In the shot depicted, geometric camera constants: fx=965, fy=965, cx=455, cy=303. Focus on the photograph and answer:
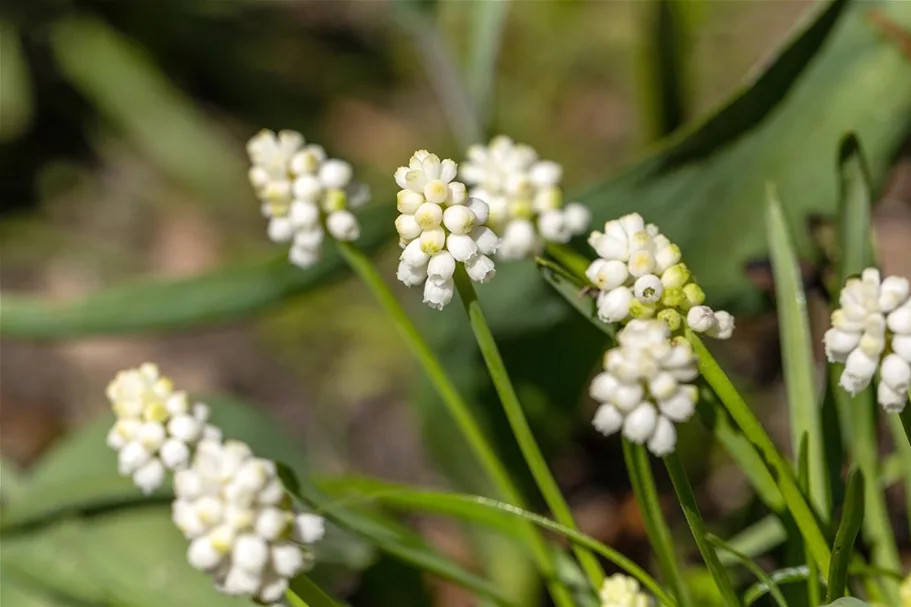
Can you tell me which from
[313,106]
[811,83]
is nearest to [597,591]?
[811,83]

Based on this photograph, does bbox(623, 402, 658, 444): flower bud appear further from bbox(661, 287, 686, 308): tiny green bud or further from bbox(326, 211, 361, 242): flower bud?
bbox(326, 211, 361, 242): flower bud

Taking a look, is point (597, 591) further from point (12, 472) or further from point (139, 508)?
point (12, 472)

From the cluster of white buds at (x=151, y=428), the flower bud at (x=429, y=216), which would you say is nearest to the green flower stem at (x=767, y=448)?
the flower bud at (x=429, y=216)

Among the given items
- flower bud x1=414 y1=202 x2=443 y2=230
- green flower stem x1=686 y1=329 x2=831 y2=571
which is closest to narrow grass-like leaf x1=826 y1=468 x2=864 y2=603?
green flower stem x1=686 y1=329 x2=831 y2=571

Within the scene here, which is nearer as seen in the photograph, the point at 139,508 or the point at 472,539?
the point at 139,508

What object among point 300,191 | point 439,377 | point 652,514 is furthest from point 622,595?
point 300,191

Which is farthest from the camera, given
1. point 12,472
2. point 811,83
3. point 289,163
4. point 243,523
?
point 12,472
